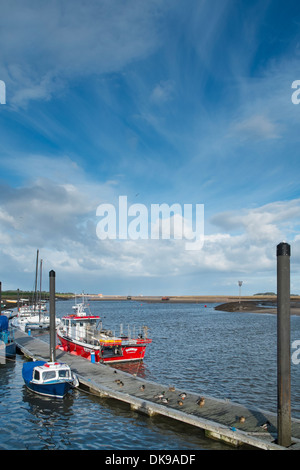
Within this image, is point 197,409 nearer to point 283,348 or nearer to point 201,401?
point 201,401

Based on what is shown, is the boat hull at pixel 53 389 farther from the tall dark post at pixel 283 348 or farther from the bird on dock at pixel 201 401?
the tall dark post at pixel 283 348

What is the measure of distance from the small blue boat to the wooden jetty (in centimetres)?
160

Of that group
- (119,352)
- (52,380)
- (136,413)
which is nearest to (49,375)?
(52,380)

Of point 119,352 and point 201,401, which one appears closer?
point 201,401

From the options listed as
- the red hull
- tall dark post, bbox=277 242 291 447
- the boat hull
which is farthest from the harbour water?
tall dark post, bbox=277 242 291 447

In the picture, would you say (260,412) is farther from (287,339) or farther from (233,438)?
(287,339)

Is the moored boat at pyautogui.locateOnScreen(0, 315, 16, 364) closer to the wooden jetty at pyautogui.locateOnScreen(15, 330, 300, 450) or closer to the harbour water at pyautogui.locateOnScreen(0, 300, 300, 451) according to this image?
the harbour water at pyautogui.locateOnScreen(0, 300, 300, 451)

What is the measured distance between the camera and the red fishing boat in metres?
32.3

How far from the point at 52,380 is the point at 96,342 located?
36.3 ft

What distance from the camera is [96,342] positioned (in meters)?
33.6

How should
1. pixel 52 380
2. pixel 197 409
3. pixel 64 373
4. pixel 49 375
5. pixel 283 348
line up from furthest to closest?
pixel 64 373, pixel 49 375, pixel 52 380, pixel 197 409, pixel 283 348

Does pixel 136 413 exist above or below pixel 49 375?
below
